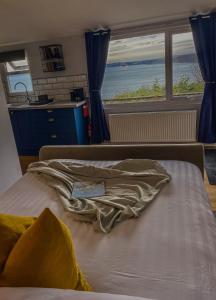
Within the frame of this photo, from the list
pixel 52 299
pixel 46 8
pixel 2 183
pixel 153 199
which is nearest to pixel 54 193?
pixel 153 199

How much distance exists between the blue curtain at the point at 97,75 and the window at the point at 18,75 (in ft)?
4.03

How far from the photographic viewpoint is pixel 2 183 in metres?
2.57

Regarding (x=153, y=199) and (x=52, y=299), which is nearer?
(x=52, y=299)

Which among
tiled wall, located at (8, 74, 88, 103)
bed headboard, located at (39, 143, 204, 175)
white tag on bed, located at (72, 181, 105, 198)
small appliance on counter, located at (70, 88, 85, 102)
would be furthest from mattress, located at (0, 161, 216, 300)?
tiled wall, located at (8, 74, 88, 103)

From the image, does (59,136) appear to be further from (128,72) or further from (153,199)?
(153,199)

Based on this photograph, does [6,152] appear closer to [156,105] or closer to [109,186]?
[109,186]

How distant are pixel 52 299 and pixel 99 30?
3.48 m

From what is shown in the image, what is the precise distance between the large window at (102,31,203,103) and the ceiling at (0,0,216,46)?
30 centimetres

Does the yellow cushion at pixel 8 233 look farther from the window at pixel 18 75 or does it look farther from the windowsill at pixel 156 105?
the window at pixel 18 75

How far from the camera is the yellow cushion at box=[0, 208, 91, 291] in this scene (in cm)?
76

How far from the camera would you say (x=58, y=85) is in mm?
3979

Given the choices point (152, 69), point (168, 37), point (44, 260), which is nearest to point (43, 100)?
point (152, 69)

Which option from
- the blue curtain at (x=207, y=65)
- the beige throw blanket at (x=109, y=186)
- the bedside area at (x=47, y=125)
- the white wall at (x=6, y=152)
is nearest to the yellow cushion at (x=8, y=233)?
the beige throw blanket at (x=109, y=186)

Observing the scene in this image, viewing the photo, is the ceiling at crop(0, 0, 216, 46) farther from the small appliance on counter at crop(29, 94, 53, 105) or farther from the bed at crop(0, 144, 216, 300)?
the bed at crop(0, 144, 216, 300)
